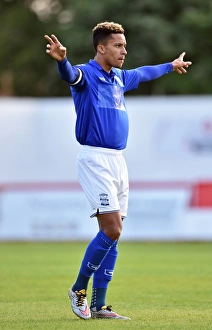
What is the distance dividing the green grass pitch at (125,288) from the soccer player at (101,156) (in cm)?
34

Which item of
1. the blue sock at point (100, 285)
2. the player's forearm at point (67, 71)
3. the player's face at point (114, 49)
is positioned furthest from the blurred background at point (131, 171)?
the player's forearm at point (67, 71)

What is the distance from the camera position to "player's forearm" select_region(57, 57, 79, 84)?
7180mm

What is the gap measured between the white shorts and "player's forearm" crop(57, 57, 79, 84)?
0.68 meters

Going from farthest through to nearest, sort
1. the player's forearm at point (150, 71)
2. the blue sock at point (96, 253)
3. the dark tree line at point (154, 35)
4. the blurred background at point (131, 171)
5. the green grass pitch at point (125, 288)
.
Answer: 1. the dark tree line at point (154, 35)
2. the blurred background at point (131, 171)
3. the player's forearm at point (150, 71)
4. the blue sock at point (96, 253)
5. the green grass pitch at point (125, 288)

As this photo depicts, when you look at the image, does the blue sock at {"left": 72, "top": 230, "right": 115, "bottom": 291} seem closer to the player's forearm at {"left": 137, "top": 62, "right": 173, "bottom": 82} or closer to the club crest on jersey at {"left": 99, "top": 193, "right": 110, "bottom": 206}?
the club crest on jersey at {"left": 99, "top": 193, "right": 110, "bottom": 206}

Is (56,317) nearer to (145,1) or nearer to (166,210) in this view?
(166,210)

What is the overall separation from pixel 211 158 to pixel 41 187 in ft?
12.1

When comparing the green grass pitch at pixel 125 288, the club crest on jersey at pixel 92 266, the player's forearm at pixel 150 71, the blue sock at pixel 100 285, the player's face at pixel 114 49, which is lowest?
the green grass pitch at pixel 125 288

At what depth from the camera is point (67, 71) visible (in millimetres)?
7227

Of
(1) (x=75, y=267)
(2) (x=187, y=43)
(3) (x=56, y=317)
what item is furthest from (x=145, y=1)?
(3) (x=56, y=317)

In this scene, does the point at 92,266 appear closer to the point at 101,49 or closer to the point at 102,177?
the point at 102,177

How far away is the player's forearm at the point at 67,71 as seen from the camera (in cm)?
718

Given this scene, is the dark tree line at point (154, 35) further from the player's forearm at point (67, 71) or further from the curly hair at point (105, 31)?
the player's forearm at point (67, 71)

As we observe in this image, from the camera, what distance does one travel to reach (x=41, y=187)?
19062mm
